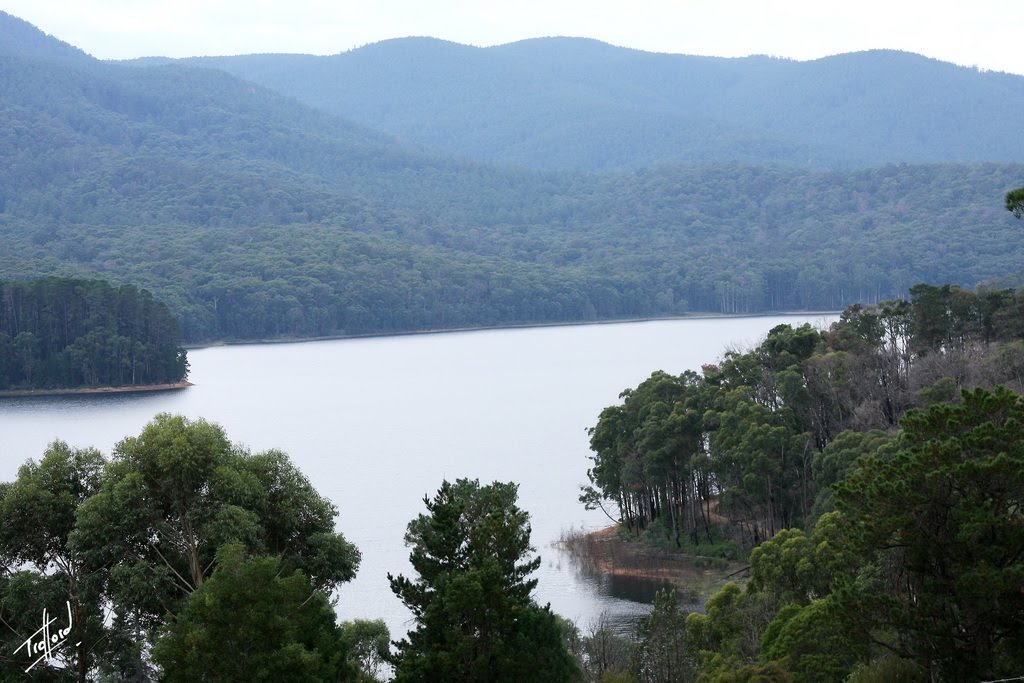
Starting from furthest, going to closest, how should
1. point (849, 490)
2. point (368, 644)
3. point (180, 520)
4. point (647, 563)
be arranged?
point (647, 563) → point (368, 644) → point (180, 520) → point (849, 490)

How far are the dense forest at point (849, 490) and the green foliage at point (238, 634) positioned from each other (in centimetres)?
730

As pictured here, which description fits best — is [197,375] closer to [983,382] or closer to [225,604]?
[983,382]

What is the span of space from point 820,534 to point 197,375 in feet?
317

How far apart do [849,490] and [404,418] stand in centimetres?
6831

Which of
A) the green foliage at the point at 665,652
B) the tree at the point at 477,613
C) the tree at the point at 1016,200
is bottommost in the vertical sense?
the green foliage at the point at 665,652

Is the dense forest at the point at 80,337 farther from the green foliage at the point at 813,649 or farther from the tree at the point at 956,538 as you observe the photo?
the tree at the point at 956,538

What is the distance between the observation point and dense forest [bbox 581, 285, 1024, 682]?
16.1 metres

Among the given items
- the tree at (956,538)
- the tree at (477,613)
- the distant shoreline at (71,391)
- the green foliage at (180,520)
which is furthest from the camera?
the distant shoreline at (71,391)

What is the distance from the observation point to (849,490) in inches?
677

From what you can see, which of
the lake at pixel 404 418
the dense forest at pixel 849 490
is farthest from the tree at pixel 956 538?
the lake at pixel 404 418
